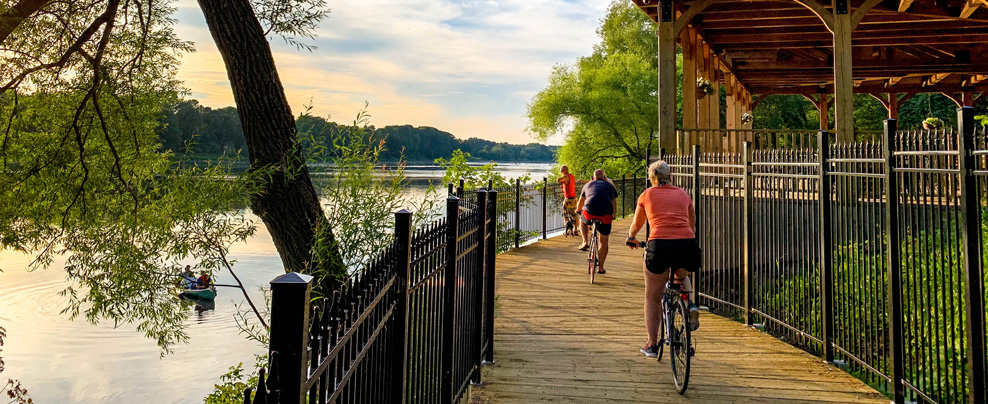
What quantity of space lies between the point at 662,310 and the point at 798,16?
10.0m

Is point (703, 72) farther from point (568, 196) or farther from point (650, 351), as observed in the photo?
point (650, 351)

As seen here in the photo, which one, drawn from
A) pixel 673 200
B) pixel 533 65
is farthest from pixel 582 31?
pixel 673 200

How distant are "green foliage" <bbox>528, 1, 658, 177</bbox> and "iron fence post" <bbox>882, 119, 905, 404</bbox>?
30.6 meters

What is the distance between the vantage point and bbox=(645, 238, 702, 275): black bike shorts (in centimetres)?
579

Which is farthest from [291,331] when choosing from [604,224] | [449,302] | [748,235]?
[604,224]

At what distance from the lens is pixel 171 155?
30.8ft

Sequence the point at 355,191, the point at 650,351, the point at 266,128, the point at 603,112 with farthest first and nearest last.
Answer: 1. the point at 603,112
2. the point at 266,128
3. the point at 355,191
4. the point at 650,351

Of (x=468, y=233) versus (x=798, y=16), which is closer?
(x=468, y=233)

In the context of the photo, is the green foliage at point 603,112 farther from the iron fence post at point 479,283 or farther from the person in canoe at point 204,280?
the iron fence post at point 479,283

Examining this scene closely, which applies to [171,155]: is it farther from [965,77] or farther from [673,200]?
[965,77]

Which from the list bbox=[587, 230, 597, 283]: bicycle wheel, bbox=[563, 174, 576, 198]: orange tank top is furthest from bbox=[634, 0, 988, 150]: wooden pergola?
bbox=[563, 174, 576, 198]: orange tank top

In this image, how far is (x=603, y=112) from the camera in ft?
119

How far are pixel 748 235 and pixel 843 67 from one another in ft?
19.7

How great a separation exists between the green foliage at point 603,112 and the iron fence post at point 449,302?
3182cm
